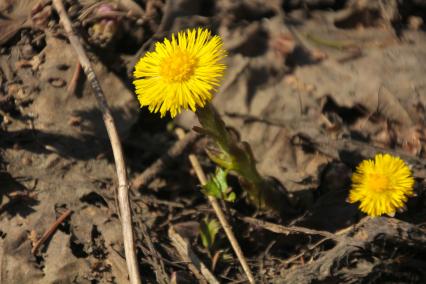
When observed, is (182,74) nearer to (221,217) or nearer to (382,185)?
(221,217)

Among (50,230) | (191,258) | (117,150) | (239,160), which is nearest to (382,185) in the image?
(239,160)

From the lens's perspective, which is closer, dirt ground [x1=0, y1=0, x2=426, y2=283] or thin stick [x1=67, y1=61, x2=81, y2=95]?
dirt ground [x1=0, y1=0, x2=426, y2=283]

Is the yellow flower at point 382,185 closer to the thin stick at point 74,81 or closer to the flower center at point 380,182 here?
the flower center at point 380,182

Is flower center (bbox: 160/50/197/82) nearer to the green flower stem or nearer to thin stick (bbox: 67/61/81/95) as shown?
the green flower stem

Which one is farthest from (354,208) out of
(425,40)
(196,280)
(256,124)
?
(425,40)

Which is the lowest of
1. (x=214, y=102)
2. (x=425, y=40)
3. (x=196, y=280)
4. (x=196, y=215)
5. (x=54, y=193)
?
(x=196, y=280)

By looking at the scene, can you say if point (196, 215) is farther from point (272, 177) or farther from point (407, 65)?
point (407, 65)

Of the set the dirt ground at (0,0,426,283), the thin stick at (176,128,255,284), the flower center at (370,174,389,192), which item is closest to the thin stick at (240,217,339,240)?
the dirt ground at (0,0,426,283)
